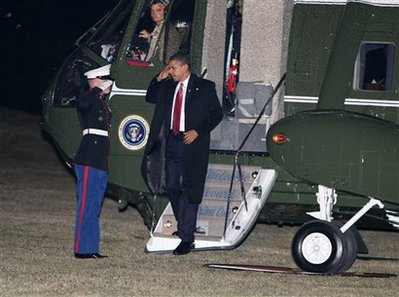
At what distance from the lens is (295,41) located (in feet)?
39.8

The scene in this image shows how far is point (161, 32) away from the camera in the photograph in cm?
1258

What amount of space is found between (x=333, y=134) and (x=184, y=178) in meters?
1.59

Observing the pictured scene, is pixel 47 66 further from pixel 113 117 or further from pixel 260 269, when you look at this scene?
pixel 260 269

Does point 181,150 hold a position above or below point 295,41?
below

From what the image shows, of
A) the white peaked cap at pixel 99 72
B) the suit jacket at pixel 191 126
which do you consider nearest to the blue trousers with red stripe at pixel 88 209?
the suit jacket at pixel 191 126

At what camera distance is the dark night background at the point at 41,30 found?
16547 millimetres

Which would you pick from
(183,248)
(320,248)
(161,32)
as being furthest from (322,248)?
(161,32)

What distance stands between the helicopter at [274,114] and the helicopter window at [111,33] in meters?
0.01

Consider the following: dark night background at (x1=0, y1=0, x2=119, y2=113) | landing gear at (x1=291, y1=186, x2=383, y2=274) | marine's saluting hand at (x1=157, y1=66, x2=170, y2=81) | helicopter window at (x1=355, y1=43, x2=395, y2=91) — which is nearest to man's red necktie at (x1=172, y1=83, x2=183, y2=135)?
marine's saluting hand at (x1=157, y1=66, x2=170, y2=81)

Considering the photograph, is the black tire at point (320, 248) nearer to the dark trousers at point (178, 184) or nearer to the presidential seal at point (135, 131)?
the dark trousers at point (178, 184)

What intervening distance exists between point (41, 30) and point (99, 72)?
5.88 m

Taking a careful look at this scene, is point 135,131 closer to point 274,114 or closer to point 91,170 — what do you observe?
point 91,170

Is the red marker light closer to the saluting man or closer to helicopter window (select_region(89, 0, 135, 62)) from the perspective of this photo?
the saluting man

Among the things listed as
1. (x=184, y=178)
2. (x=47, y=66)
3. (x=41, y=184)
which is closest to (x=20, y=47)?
(x=47, y=66)
